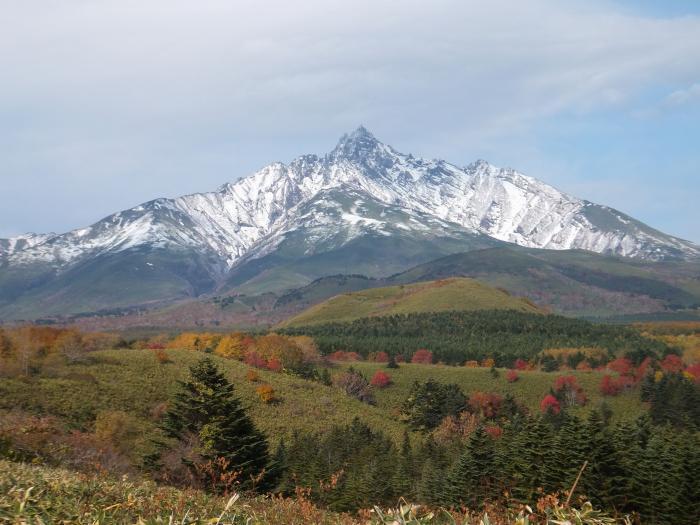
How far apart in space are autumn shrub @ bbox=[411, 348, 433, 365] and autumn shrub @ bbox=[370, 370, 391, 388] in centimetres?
3129

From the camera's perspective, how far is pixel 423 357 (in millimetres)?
189875

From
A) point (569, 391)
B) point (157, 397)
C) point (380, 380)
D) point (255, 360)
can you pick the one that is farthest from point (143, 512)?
point (380, 380)

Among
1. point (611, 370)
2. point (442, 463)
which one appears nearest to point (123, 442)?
point (442, 463)

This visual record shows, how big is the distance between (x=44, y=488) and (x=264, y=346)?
13726 cm

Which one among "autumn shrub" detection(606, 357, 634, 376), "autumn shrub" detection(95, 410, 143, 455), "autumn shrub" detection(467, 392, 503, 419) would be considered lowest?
"autumn shrub" detection(467, 392, 503, 419)

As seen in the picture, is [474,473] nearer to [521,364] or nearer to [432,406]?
[432,406]

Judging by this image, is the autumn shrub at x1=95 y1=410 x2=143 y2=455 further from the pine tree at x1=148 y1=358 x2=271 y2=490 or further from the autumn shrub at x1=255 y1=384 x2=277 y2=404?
the autumn shrub at x1=255 y1=384 x2=277 y2=404

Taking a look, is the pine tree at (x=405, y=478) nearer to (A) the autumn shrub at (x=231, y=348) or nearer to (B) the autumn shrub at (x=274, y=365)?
(B) the autumn shrub at (x=274, y=365)

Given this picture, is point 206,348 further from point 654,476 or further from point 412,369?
point 654,476

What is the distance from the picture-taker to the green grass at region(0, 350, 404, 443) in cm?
7181

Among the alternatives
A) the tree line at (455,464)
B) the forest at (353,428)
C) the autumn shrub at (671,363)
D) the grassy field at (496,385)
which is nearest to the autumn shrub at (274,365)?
the forest at (353,428)

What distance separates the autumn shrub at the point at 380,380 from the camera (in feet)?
505

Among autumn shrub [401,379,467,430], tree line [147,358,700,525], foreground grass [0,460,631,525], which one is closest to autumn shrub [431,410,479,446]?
autumn shrub [401,379,467,430]

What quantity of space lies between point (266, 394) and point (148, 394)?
1958 centimetres
